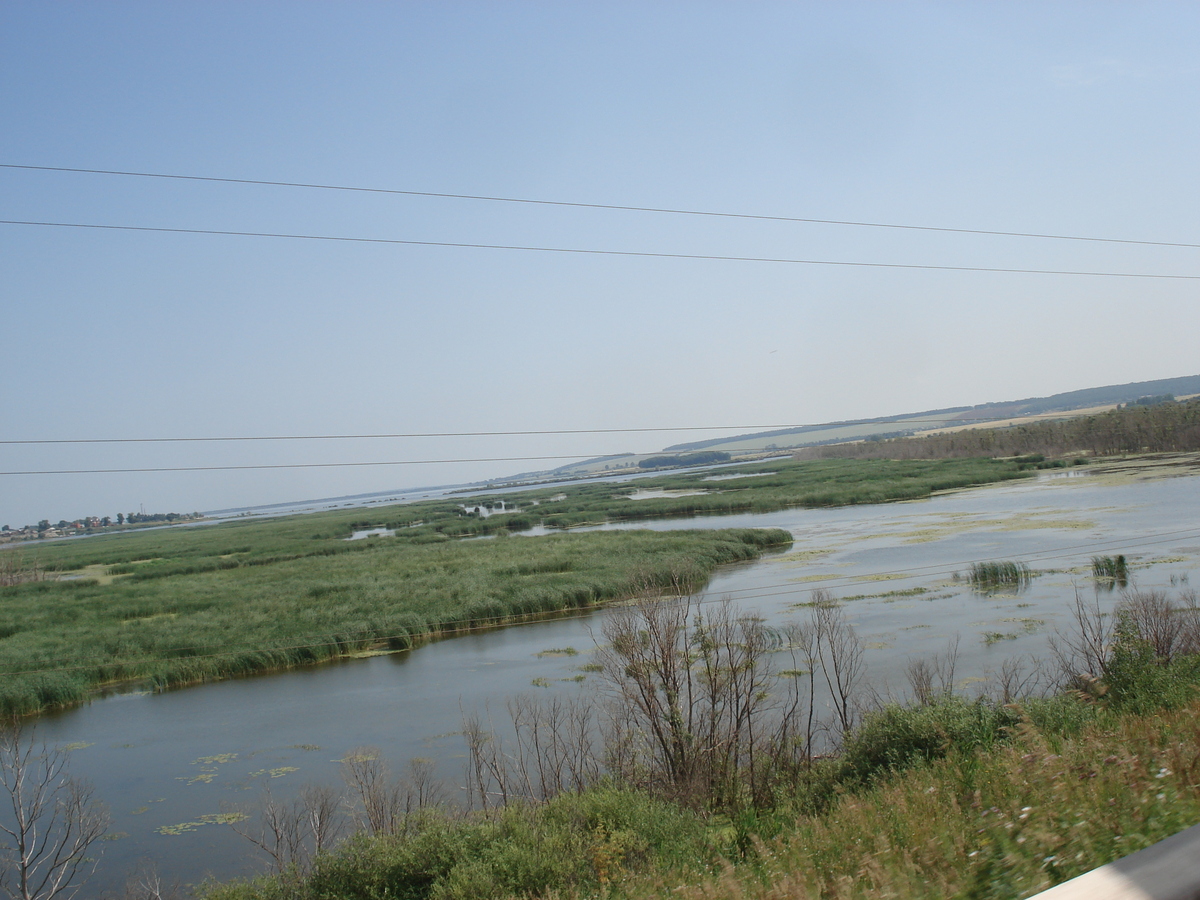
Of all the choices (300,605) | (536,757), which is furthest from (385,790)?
(300,605)

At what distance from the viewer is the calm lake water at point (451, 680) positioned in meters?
16.3

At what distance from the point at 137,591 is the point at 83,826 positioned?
32.9 meters

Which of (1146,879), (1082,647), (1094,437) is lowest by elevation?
(1082,647)

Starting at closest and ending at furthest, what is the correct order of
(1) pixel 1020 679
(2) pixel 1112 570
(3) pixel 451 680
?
(1) pixel 1020 679, (3) pixel 451 680, (2) pixel 1112 570

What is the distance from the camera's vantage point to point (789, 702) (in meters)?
18.3

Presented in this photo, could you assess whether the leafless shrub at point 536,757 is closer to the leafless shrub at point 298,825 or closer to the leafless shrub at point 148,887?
the leafless shrub at point 298,825

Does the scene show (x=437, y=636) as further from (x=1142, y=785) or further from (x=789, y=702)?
(x=1142, y=785)

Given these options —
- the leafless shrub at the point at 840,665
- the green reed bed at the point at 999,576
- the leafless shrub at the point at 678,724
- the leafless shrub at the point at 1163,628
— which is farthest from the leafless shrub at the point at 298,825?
the green reed bed at the point at 999,576

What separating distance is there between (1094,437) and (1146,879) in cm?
9470

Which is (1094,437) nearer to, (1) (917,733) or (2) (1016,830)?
(1) (917,733)

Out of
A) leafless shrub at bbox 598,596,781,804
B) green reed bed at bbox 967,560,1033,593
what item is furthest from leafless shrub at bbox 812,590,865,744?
green reed bed at bbox 967,560,1033,593

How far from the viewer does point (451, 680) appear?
23.9m

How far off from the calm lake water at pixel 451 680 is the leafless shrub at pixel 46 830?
0.41 m

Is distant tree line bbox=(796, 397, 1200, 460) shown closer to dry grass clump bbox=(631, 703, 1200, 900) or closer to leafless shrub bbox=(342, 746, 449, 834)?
leafless shrub bbox=(342, 746, 449, 834)
